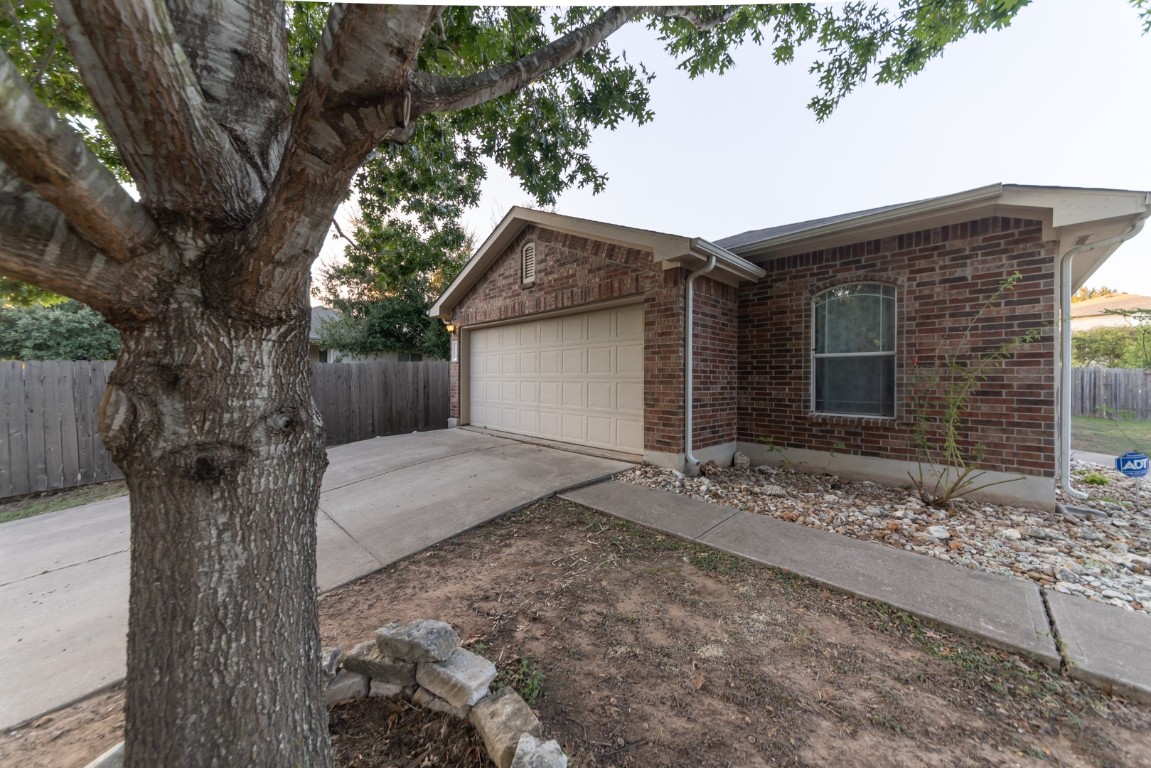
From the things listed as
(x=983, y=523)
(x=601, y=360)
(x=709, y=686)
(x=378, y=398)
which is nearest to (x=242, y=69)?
(x=709, y=686)

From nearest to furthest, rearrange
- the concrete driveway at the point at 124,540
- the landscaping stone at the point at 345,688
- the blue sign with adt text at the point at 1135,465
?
1. the landscaping stone at the point at 345,688
2. the concrete driveway at the point at 124,540
3. the blue sign with adt text at the point at 1135,465

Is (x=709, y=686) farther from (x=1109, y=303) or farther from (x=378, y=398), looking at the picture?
(x=1109, y=303)

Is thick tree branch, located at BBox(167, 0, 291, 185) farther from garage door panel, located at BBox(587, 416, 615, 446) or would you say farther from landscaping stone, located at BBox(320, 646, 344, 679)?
garage door panel, located at BBox(587, 416, 615, 446)

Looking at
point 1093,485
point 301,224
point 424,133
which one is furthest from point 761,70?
point 1093,485

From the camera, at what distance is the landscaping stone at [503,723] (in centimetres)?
147

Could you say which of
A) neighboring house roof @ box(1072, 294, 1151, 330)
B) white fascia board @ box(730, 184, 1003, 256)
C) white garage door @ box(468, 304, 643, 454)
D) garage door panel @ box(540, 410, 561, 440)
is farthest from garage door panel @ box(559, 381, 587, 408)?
neighboring house roof @ box(1072, 294, 1151, 330)

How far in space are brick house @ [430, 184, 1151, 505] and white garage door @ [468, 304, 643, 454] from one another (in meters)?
0.03

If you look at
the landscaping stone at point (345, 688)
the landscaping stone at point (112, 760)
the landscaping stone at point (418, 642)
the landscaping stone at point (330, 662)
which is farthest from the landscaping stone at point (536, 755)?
the landscaping stone at point (112, 760)

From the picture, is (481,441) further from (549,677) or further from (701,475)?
(549,677)

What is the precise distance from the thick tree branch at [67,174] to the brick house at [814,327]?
4663mm

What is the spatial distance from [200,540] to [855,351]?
6.20 metres

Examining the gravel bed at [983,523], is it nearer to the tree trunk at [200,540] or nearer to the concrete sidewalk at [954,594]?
the concrete sidewalk at [954,594]

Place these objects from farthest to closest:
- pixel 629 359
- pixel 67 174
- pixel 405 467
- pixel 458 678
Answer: pixel 629 359 → pixel 405 467 → pixel 458 678 → pixel 67 174

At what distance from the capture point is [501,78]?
8.18 ft
